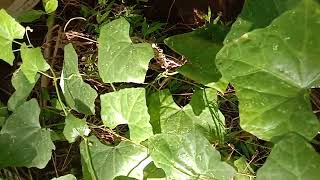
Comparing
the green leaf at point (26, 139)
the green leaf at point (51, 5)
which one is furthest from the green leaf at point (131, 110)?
the green leaf at point (51, 5)

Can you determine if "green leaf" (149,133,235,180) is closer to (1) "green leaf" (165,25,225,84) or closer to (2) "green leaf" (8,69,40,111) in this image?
(1) "green leaf" (165,25,225,84)

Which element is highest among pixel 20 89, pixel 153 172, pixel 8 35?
pixel 8 35

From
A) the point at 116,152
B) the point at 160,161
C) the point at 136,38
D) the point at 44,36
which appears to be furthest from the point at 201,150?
the point at 44,36

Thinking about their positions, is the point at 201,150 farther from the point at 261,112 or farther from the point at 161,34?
the point at 161,34

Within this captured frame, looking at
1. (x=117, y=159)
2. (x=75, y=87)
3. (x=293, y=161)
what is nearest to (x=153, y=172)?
(x=117, y=159)

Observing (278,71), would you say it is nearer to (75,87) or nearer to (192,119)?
(192,119)

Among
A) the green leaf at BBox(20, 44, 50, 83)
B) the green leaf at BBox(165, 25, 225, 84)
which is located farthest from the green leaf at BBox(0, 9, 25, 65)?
the green leaf at BBox(165, 25, 225, 84)
